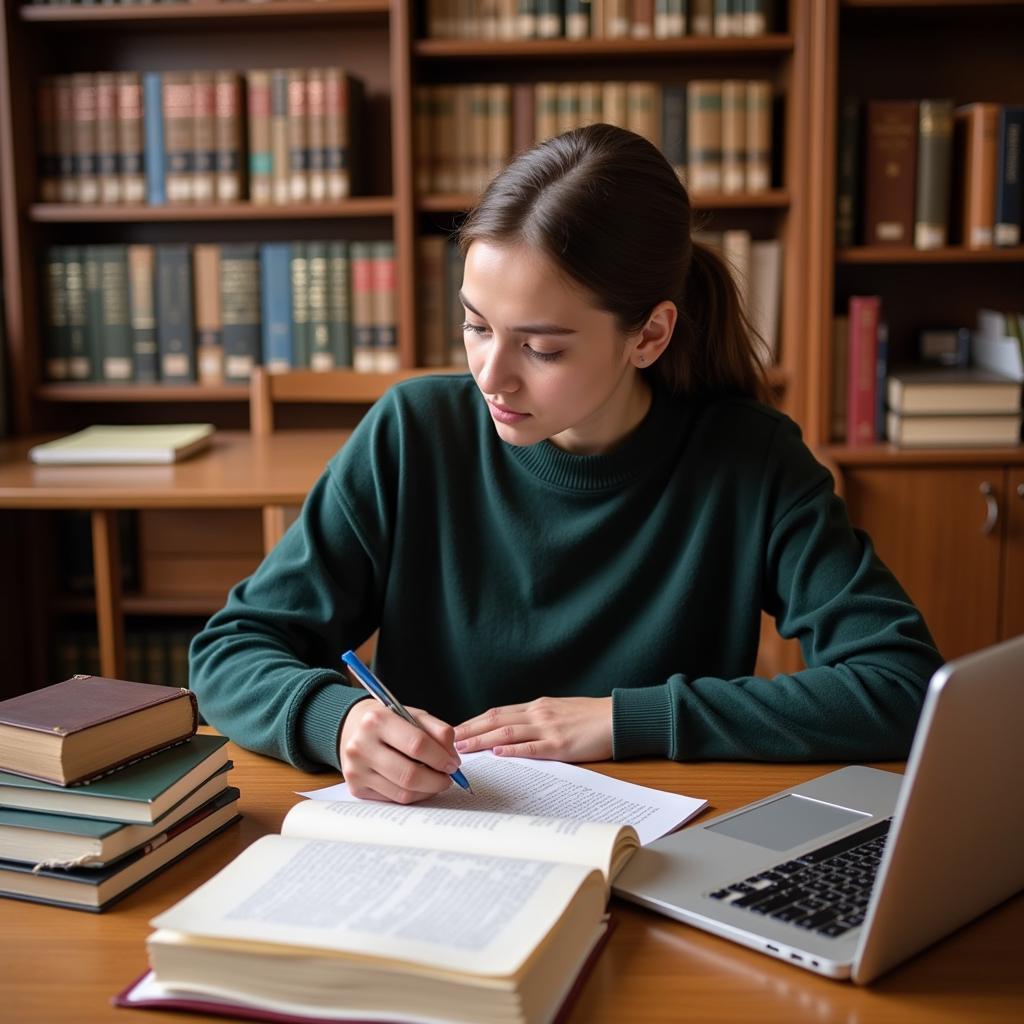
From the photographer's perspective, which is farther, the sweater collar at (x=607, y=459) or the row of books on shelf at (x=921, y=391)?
the row of books on shelf at (x=921, y=391)

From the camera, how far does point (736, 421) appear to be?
142cm

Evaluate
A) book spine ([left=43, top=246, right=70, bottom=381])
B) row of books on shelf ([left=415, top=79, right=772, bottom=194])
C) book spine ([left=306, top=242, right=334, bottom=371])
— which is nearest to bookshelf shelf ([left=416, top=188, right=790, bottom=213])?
row of books on shelf ([left=415, top=79, right=772, bottom=194])

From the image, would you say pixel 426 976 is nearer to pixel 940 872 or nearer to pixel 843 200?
pixel 940 872

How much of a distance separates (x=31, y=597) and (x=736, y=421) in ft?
6.83

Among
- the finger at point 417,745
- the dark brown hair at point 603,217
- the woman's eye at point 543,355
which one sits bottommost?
the finger at point 417,745

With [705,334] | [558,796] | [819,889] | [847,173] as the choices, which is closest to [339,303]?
[847,173]

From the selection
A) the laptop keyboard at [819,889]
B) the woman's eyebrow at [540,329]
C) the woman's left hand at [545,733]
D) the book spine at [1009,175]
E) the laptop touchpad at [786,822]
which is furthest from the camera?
the book spine at [1009,175]

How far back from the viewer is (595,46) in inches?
105

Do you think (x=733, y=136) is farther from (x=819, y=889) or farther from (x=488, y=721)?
(x=819, y=889)

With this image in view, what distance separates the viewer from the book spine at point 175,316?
2.84 meters

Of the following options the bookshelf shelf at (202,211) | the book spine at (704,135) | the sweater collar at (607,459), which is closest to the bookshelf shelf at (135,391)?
the bookshelf shelf at (202,211)

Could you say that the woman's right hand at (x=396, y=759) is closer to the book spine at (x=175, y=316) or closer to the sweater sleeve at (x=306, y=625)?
the sweater sleeve at (x=306, y=625)

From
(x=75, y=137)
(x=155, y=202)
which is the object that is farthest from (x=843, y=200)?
(x=75, y=137)

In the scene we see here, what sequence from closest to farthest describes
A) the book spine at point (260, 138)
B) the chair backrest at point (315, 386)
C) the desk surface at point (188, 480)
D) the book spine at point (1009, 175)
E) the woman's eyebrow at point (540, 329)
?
the woman's eyebrow at point (540, 329), the desk surface at point (188, 480), the chair backrest at point (315, 386), the book spine at point (1009, 175), the book spine at point (260, 138)
